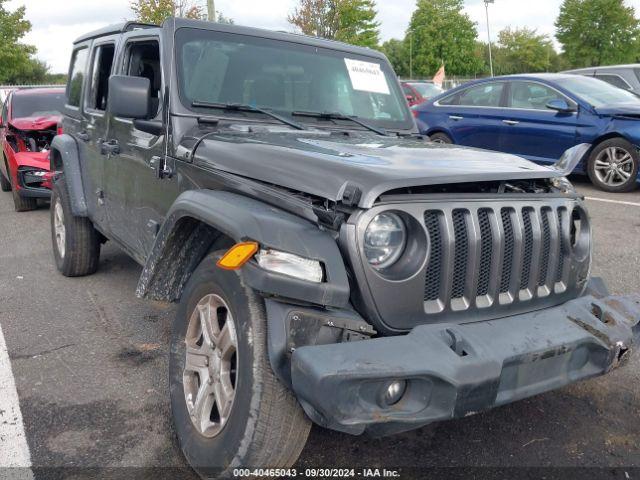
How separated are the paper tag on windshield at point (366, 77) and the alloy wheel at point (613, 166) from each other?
18.2ft

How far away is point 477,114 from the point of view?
984 cm

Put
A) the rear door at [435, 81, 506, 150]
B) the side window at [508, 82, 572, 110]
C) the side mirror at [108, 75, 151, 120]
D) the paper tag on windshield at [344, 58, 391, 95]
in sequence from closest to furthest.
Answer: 1. the side mirror at [108, 75, 151, 120]
2. the paper tag on windshield at [344, 58, 391, 95]
3. the side window at [508, 82, 572, 110]
4. the rear door at [435, 81, 506, 150]

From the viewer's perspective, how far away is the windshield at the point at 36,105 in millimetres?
9305

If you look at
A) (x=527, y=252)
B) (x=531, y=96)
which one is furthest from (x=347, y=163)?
(x=531, y=96)

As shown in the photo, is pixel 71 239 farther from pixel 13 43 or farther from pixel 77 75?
pixel 13 43

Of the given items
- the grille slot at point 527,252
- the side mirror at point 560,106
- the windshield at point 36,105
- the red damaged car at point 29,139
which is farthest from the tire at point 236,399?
the windshield at point 36,105

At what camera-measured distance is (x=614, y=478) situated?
2.65 m

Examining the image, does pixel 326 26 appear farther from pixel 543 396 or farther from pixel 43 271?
pixel 543 396

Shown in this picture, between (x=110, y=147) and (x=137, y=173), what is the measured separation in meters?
0.50

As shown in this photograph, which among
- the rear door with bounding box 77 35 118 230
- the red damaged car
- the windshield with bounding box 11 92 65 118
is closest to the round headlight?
the rear door with bounding box 77 35 118 230

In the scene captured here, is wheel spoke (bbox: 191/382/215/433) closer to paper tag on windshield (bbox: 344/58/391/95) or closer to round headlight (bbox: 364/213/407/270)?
round headlight (bbox: 364/213/407/270)

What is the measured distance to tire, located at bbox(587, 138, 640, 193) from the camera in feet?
27.8

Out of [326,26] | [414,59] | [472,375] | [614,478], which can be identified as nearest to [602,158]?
[614,478]

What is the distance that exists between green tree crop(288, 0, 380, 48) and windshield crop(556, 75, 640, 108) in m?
20.4
